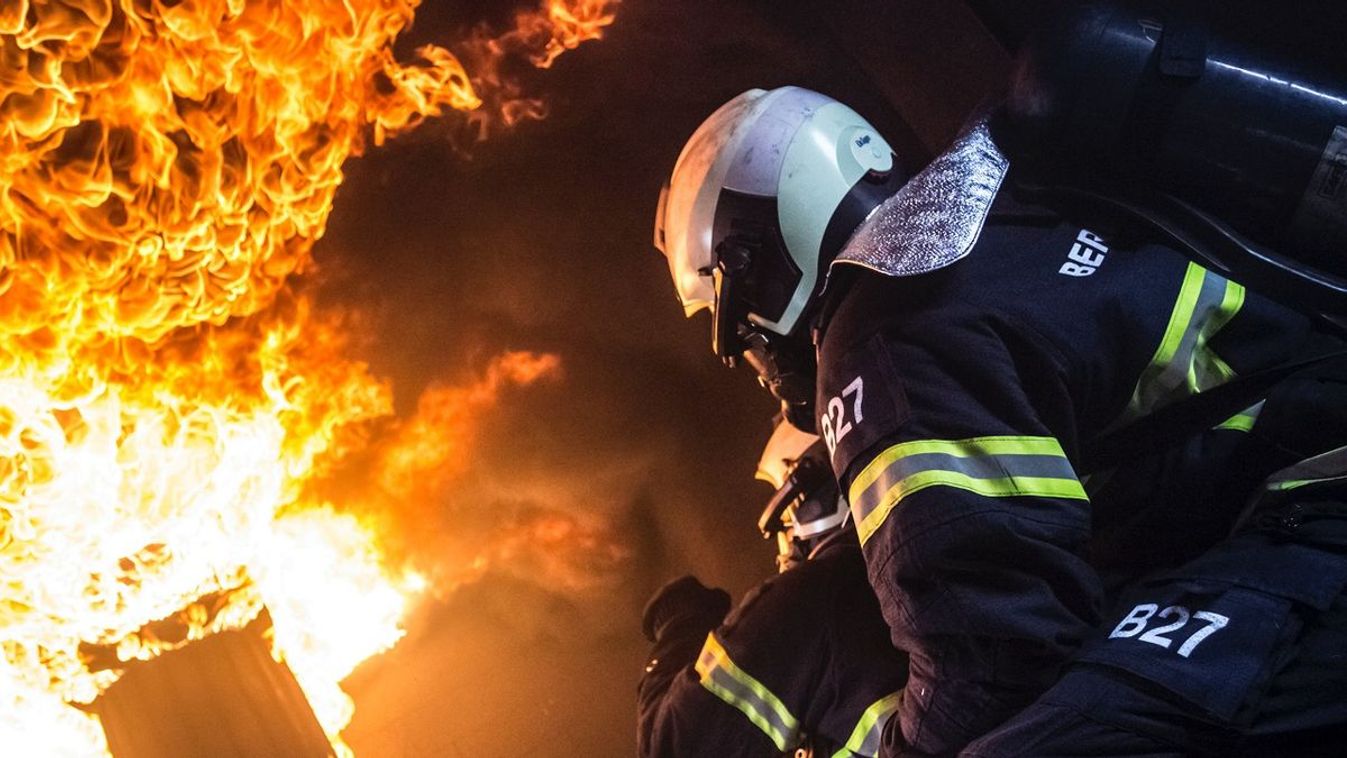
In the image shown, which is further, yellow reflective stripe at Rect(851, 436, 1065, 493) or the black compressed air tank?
the black compressed air tank

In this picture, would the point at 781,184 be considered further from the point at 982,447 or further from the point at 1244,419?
the point at 1244,419

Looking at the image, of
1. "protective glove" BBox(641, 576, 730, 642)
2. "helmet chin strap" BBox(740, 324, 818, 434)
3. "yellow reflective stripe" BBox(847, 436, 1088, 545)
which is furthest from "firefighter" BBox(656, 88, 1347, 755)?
"protective glove" BBox(641, 576, 730, 642)

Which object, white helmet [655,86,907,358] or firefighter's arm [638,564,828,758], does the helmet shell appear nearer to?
white helmet [655,86,907,358]

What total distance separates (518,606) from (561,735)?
721mm

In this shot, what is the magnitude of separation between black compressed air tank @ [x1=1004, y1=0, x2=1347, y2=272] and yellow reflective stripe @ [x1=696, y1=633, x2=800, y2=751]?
180cm

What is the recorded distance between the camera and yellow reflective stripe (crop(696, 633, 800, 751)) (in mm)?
2871

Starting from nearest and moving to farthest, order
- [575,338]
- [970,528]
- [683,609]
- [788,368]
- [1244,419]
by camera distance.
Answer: [970,528], [1244,419], [788,368], [683,609], [575,338]

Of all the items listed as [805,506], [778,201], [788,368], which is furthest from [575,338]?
[778,201]

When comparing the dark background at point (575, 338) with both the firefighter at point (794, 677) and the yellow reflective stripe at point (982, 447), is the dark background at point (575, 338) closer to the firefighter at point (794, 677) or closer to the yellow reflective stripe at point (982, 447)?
the firefighter at point (794, 677)

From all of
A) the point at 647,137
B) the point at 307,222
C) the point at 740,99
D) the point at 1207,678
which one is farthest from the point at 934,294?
the point at 307,222

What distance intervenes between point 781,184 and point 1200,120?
120cm

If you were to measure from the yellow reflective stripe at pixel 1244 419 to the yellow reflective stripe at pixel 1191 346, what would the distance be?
95mm

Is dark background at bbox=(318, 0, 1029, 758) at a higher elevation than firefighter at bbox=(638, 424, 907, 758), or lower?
higher

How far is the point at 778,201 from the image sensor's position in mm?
3031
